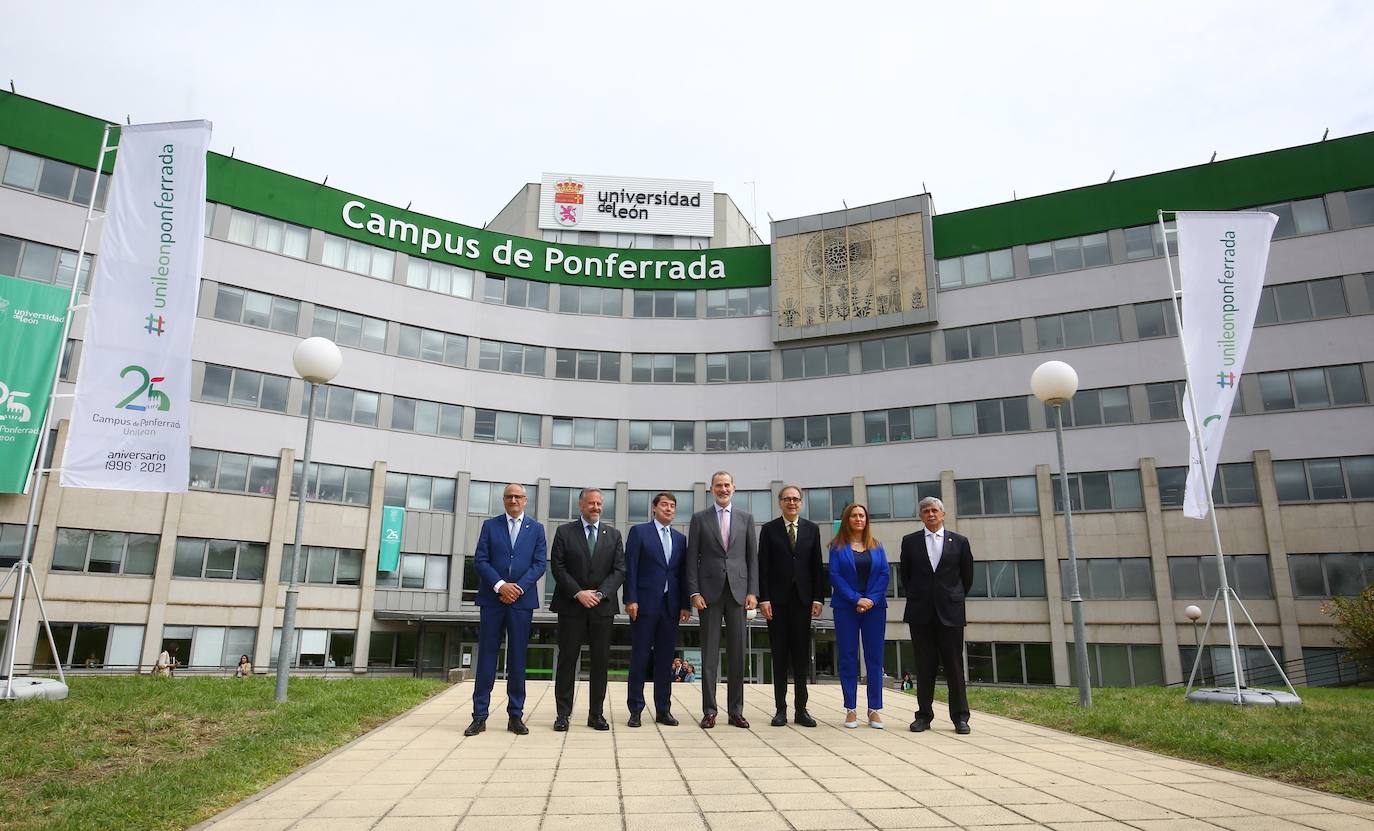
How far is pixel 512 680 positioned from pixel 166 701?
395cm

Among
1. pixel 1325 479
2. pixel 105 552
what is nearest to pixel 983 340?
pixel 1325 479

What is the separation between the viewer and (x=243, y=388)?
3400 cm

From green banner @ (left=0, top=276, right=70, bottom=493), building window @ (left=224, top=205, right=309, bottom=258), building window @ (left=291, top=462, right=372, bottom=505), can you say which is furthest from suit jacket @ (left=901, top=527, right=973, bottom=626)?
building window @ (left=224, top=205, right=309, bottom=258)

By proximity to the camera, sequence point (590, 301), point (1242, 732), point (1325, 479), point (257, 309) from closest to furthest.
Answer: point (1242, 732)
point (1325, 479)
point (257, 309)
point (590, 301)

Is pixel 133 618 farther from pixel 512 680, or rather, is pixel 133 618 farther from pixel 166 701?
pixel 512 680

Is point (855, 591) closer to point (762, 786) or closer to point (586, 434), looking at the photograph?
point (762, 786)

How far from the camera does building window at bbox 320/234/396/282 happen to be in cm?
3681

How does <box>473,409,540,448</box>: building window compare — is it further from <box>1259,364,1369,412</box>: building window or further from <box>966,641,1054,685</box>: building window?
<box>1259,364,1369,412</box>: building window

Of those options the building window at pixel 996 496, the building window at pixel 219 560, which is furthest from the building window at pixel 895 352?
the building window at pixel 219 560

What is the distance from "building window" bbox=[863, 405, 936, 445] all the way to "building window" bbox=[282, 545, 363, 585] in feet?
71.8

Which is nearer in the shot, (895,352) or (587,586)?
(587,586)

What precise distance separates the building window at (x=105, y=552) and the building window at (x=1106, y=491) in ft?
111

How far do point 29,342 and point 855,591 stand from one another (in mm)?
13575

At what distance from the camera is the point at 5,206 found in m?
30.3
